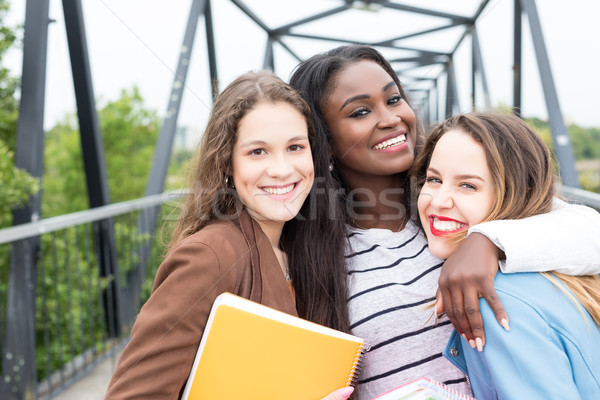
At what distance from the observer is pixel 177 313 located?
1029mm

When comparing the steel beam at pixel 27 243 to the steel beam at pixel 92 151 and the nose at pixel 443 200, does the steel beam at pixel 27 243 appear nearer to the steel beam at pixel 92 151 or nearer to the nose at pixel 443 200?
the steel beam at pixel 92 151

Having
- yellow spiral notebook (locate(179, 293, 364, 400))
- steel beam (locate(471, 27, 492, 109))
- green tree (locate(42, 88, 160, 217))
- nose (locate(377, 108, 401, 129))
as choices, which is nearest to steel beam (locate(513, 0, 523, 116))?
steel beam (locate(471, 27, 492, 109))

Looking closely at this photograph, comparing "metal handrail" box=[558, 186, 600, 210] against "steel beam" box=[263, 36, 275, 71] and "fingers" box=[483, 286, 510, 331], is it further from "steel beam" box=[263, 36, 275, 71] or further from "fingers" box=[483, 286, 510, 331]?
"steel beam" box=[263, 36, 275, 71]

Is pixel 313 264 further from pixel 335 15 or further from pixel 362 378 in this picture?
pixel 335 15

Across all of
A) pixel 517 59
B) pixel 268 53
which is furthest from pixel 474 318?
pixel 268 53

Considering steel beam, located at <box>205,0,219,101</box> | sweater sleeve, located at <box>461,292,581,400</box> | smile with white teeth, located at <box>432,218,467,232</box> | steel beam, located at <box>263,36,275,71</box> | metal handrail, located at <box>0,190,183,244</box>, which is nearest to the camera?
sweater sleeve, located at <box>461,292,581,400</box>

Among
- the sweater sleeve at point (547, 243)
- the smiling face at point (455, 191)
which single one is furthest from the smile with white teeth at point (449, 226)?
the sweater sleeve at point (547, 243)

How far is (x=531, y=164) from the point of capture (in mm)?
1250

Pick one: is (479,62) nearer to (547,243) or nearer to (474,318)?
(547,243)

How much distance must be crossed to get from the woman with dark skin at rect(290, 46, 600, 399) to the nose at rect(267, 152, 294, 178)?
12.3 inches

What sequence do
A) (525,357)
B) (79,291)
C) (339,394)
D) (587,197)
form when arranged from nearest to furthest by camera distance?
(525,357), (339,394), (587,197), (79,291)

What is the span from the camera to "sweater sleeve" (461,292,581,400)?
37.3 inches

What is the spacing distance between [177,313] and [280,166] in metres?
0.49

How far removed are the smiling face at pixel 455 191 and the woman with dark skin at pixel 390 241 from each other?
0.11 m
